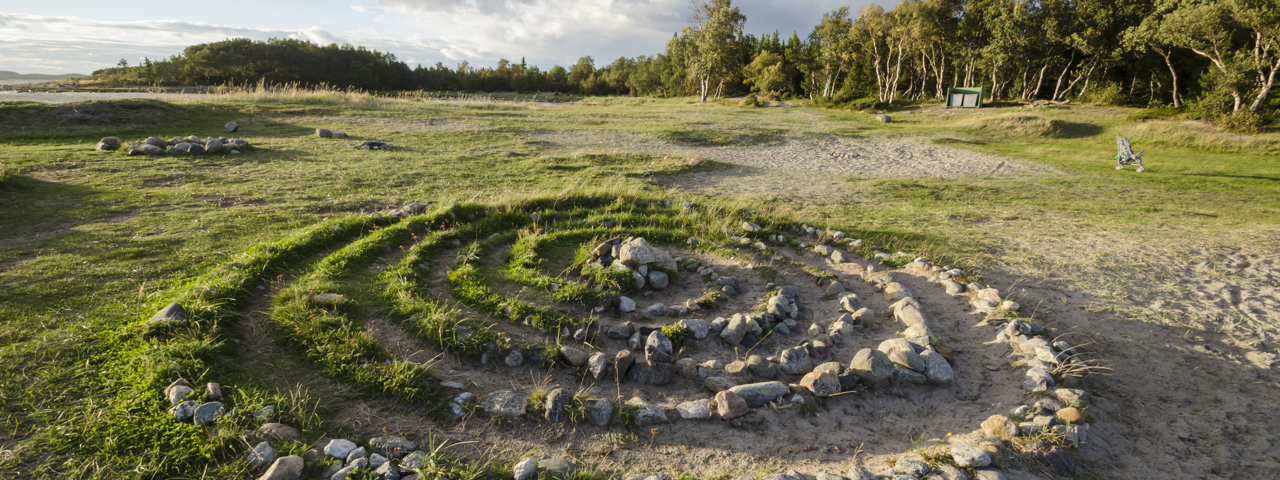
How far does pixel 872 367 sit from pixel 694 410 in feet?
6.34

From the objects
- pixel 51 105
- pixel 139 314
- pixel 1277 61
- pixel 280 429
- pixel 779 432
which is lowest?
pixel 779 432

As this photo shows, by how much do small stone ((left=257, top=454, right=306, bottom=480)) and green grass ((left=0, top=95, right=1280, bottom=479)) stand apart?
0.69 ft

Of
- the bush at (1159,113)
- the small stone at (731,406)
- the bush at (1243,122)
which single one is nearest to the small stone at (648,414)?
the small stone at (731,406)

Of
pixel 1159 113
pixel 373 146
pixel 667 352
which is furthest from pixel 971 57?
pixel 667 352

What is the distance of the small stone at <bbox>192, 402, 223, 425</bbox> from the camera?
→ 3.70 metres

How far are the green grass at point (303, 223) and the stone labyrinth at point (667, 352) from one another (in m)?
0.09

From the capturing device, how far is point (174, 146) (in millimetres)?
13414

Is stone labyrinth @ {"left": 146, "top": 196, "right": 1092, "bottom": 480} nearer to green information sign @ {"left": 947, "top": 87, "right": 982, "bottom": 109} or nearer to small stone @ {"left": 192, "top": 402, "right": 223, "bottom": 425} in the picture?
small stone @ {"left": 192, "top": 402, "right": 223, "bottom": 425}

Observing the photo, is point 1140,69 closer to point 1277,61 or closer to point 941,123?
point 1277,61

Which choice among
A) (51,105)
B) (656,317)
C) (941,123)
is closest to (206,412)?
(656,317)

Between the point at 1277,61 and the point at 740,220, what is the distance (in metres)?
33.6

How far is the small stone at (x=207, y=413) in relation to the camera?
3703 millimetres

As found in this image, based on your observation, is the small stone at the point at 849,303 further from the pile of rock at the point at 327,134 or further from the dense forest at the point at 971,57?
the dense forest at the point at 971,57

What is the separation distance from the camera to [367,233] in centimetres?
810
